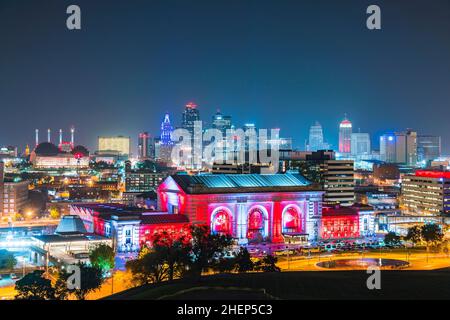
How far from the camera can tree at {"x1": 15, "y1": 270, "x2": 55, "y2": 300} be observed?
1385 inches

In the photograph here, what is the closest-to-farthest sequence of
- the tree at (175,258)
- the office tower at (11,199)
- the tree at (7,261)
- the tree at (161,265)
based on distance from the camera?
the tree at (161,265)
the tree at (175,258)
the tree at (7,261)
the office tower at (11,199)

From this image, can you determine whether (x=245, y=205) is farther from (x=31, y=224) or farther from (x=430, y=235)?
(x=31, y=224)

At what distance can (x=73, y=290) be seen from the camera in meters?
36.4

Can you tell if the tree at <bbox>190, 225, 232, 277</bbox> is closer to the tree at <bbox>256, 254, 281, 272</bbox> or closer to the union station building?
the tree at <bbox>256, 254, 281, 272</bbox>

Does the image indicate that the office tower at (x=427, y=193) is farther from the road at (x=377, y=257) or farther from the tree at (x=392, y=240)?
the road at (x=377, y=257)

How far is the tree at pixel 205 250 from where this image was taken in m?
42.0

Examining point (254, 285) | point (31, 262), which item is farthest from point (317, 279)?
point (31, 262)

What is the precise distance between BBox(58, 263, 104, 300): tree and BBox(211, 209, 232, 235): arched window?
2734cm

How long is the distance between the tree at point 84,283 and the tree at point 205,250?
5.73 m

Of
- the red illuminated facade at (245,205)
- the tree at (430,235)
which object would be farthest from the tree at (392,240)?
the red illuminated facade at (245,205)

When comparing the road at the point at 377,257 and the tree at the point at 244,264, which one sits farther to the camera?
the road at the point at 377,257

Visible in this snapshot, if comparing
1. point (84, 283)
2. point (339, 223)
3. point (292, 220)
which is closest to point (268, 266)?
point (84, 283)

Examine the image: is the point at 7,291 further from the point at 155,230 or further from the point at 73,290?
the point at 155,230

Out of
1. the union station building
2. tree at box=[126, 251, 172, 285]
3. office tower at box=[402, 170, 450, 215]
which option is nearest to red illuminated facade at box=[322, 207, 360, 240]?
Answer: the union station building
